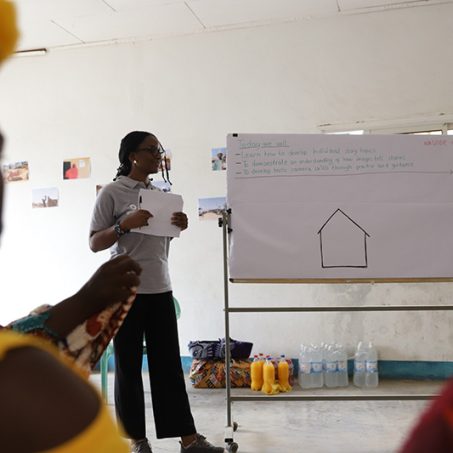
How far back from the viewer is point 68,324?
67cm

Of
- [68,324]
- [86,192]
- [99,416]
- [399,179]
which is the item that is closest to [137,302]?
[399,179]

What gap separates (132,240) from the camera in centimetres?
230

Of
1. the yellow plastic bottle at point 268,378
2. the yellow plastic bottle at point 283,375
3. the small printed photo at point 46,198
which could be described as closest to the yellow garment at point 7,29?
the yellow plastic bottle at point 268,378

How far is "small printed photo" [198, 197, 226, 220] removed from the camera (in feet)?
14.9

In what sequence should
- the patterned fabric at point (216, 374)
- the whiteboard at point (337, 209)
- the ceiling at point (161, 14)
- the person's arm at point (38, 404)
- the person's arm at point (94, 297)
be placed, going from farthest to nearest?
the ceiling at point (161, 14) < the patterned fabric at point (216, 374) < the whiteboard at point (337, 209) < the person's arm at point (94, 297) < the person's arm at point (38, 404)

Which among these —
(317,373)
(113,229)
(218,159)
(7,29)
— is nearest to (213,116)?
(218,159)

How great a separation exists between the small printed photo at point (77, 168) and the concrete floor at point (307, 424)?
77.5 inches

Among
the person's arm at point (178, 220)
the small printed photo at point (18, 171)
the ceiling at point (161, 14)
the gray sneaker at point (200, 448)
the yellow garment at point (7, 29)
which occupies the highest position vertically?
the ceiling at point (161, 14)

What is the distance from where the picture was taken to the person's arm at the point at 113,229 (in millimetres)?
2207

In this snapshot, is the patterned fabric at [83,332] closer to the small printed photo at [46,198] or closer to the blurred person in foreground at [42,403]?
the blurred person in foreground at [42,403]

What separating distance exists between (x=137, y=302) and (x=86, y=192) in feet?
8.98

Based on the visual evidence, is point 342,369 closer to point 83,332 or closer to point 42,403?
point 83,332

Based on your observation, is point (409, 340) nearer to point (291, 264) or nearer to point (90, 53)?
point (291, 264)

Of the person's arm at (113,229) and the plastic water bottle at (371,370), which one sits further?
the plastic water bottle at (371,370)
